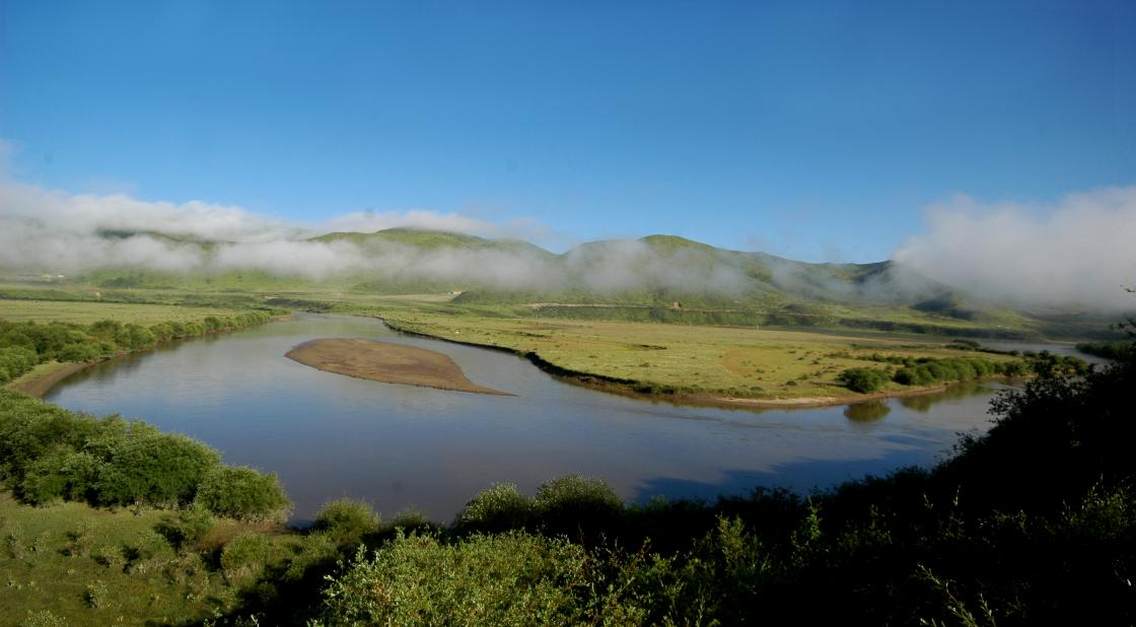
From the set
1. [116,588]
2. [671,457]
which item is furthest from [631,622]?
[671,457]

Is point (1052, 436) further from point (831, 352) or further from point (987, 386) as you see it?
point (831, 352)

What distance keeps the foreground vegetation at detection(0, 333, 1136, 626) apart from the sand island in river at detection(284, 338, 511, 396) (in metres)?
39.8

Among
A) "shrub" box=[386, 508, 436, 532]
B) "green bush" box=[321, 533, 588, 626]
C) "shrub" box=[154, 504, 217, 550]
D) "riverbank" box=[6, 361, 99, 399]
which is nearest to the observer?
"green bush" box=[321, 533, 588, 626]

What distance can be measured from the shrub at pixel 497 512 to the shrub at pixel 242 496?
35.1ft

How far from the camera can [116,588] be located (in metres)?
22.2

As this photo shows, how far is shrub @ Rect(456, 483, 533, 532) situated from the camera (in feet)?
84.2

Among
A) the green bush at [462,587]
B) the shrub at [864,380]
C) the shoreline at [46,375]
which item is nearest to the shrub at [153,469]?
the green bush at [462,587]

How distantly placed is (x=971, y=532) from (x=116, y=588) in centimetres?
2871

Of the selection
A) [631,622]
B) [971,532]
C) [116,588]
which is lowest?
[116,588]

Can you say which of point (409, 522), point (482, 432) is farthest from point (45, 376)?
point (409, 522)

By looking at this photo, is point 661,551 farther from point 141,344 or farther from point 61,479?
point 141,344

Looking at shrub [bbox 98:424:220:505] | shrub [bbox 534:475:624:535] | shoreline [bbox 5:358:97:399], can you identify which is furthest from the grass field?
shoreline [bbox 5:358:97:399]

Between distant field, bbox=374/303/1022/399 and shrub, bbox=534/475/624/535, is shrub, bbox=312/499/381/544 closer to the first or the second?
shrub, bbox=534/475/624/535

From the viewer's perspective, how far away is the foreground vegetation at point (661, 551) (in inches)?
431
